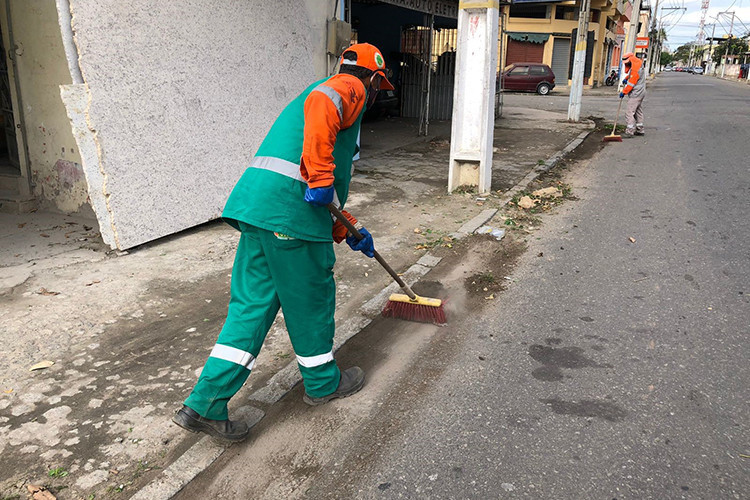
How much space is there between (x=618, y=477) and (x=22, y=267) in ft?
16.7

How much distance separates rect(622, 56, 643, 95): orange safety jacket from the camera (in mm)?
13023

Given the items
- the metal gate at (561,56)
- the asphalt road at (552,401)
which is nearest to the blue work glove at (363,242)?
the asphalt road at (552,401)

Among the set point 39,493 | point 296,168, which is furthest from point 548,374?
point 39,493

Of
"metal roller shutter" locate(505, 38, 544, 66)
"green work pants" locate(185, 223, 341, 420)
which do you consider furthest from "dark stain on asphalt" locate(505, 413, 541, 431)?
"metal roller shutter" locate(505, 38, 544, 66)

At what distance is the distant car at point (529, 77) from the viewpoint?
28.8 meters

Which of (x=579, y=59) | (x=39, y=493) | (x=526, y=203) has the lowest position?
(x=39, y=493)

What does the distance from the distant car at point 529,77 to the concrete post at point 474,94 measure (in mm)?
22550

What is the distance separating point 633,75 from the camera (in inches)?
519

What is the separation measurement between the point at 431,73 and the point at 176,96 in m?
11.1

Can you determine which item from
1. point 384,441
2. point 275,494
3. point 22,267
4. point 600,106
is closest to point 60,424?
point 275,494

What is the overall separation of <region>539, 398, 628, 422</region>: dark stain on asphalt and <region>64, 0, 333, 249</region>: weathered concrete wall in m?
4.15

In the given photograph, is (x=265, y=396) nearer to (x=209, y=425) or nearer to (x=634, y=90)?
(x=209, y=425)

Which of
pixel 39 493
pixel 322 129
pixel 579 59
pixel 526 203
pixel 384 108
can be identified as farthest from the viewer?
pixel 384 108

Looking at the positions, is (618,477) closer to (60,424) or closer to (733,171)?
(60,424)
